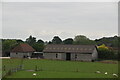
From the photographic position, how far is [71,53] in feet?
155

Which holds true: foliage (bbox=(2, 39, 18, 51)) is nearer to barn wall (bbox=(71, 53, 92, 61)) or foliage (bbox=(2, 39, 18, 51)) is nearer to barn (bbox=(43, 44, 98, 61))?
barn (bbox=(43, 44, 98, 61))

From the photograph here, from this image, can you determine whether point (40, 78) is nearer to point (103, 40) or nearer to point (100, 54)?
point (100, 54)

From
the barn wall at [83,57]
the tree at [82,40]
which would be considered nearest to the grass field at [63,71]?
the barn wall at [83,57]

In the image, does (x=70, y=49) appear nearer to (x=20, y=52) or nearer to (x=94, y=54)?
(x=94, y=54)

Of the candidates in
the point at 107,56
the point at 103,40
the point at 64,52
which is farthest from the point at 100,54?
the point at 103,40

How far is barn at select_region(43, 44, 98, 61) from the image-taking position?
1816 inches

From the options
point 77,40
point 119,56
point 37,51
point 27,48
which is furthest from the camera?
point 77,40

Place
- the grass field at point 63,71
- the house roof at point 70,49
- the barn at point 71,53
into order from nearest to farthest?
the grass field at point 63,71
the barn at point 71,53
the house roof at point 70,49

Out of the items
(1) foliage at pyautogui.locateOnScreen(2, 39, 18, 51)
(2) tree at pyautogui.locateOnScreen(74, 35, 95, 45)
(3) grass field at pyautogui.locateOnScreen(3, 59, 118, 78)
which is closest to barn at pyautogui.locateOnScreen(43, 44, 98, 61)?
(1) foliage at pyautogui.locateOnScreen(2, 39, 18, 51)

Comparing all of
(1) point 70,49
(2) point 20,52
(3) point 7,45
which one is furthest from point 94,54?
(3) point 7,45

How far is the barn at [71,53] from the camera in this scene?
4612cm

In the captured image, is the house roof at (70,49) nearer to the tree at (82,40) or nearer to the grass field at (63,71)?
the grass field at (63,71)

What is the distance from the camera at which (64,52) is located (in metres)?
47.3

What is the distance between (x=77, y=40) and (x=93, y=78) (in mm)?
59764
